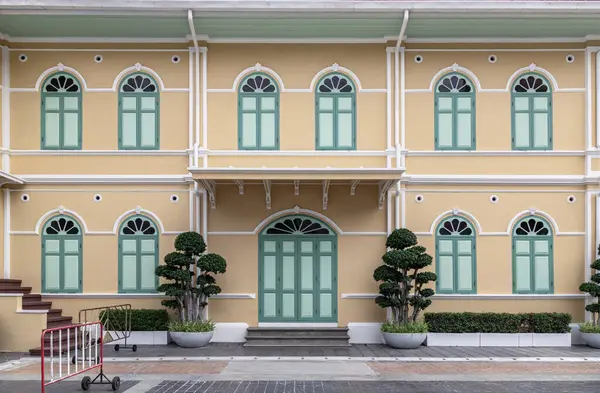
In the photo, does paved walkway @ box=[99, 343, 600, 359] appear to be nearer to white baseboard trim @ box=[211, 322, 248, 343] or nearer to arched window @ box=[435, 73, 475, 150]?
white baseboard trim @ box=[211, 322, 248, 343]

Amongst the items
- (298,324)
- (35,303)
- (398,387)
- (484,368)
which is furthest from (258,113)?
(484,368)

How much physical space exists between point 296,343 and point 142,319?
12.2 feet

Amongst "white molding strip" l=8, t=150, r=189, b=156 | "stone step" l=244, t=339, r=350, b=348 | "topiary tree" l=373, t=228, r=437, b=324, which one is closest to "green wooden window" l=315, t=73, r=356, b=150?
"topiary tree" l=373, t=228, r=437, b=324

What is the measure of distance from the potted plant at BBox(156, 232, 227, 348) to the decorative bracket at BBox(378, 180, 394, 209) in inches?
163

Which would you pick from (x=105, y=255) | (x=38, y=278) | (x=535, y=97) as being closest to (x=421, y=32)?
(x=535, y=97)

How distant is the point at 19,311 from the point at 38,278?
4.74 ft

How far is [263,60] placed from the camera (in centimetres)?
1559

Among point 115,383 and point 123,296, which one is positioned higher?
point 123,296

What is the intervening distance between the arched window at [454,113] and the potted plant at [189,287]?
20.7ft

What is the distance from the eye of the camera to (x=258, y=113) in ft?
50.9

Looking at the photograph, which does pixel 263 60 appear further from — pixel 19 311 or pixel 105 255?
pixel 19 311

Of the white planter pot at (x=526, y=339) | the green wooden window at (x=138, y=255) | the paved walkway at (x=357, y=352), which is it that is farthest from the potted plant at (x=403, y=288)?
the green wooden window at (x=138, y=255)

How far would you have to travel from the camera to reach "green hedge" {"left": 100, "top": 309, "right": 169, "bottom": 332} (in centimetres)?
1463

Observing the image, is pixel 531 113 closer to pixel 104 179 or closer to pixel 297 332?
pixel 297 332
